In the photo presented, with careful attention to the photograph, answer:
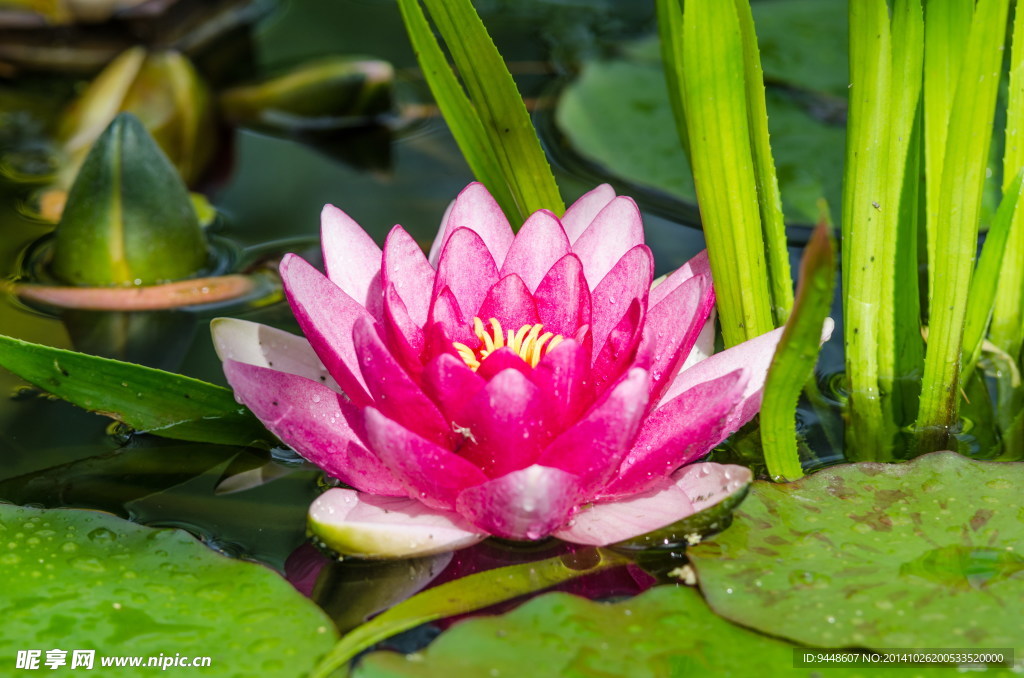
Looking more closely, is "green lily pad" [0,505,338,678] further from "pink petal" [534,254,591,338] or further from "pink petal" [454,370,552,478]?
"pink petal" [534,254,591,338]

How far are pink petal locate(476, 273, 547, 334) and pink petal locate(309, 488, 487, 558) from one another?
0.28m

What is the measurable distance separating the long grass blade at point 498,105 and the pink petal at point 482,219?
107mm

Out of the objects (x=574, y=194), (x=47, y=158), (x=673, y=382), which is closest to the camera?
(x=673, y=382)

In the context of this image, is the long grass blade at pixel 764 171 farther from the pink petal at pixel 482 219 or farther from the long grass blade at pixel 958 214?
the pink petal at pixel 482 219

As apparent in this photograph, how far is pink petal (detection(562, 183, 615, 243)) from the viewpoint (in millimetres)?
1426

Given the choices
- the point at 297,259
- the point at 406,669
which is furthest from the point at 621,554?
the point at 297,259

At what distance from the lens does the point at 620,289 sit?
1.28 meters

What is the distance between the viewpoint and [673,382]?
1.31 m

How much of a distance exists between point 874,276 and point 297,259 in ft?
2.80

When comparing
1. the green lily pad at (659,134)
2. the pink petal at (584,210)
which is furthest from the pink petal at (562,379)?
the green lily pad at (659,134)

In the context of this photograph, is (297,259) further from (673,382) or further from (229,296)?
(229,296)

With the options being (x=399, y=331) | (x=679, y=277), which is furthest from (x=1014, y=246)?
(x=399, y=331)

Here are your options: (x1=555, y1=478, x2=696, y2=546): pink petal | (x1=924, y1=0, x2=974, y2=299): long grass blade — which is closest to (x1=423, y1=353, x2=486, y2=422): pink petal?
(x1=555, y1=478, x2=696, y2=546): pink petal
